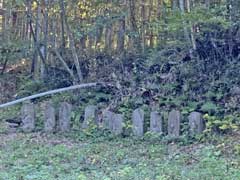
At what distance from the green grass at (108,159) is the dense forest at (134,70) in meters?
0.03

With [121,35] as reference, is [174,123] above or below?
below

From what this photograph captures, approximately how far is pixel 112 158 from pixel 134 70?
2798 millimetres

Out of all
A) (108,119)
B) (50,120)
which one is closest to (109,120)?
(108,119)

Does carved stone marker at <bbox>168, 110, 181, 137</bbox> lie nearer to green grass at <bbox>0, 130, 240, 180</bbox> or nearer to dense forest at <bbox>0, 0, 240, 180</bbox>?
dense forest at <bbox>0, 0, 240, 180</bbox>

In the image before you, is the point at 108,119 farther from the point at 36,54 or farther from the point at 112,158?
the point at 36,54

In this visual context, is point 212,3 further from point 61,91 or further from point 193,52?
point 61,91

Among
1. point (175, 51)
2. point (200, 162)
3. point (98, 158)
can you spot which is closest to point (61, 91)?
point (175, 51)

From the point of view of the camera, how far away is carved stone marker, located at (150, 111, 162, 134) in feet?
24.4

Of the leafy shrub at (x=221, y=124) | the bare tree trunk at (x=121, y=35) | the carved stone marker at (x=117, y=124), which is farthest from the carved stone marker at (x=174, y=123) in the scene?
the bare tree trunk at (x=121, y=35)

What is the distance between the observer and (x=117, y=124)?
763 cm

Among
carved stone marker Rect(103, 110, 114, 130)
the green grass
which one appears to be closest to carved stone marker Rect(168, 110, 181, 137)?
the green grass

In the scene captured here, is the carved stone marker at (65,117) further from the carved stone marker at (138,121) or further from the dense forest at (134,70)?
the carved stone marker at (138,121)

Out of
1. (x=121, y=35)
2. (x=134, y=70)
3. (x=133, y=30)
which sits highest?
(x=133, y=30)

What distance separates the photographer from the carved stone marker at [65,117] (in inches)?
316
